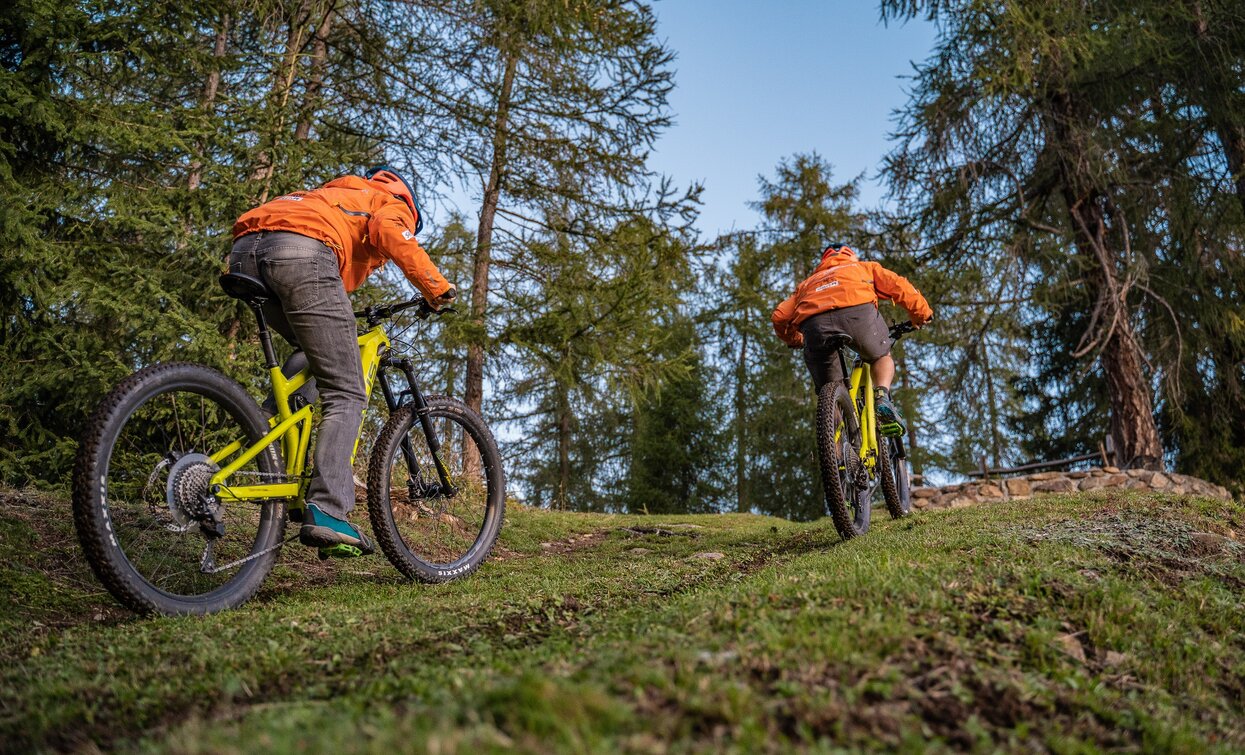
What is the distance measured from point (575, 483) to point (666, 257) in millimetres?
16096

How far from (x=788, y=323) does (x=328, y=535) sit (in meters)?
3.94

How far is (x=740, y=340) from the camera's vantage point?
78.8ft

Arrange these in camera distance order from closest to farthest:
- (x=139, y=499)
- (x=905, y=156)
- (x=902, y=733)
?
(x=902, y=733)
(x=139, y=499)
(x=905, y=156)

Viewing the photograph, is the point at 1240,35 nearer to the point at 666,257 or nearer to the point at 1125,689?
the point at 666,257

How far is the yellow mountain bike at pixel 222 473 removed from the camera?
315 cm

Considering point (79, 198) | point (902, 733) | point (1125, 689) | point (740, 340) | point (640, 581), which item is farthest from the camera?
point (740, 340)

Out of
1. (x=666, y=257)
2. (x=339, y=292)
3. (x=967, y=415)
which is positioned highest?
(x=666, y=257)

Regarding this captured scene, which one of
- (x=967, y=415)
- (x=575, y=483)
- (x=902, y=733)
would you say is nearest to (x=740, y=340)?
(x=575, y=483)

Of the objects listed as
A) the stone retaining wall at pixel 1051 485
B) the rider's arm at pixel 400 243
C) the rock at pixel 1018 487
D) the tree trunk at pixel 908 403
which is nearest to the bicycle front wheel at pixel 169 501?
the rider's arm at pixel 400 243

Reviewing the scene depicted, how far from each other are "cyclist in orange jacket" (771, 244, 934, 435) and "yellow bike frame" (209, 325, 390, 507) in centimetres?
336

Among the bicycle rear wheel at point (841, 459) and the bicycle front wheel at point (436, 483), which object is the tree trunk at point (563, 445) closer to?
the bicycle front wheel at point (436, 483)

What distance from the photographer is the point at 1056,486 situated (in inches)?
419

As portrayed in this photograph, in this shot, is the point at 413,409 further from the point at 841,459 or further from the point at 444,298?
the point at 841,459

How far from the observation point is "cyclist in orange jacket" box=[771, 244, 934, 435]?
5.98m
